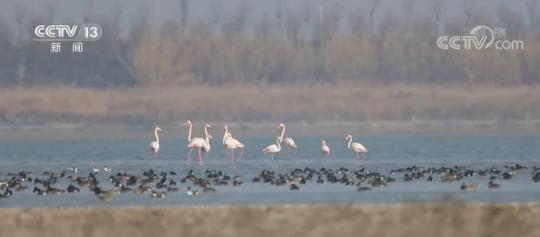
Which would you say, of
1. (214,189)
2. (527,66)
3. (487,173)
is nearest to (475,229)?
(214,189)

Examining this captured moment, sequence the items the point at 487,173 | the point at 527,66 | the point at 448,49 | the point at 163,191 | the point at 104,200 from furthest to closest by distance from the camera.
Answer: the point at 448,49, the point at 527,66, the point at 487,173, the point at 163,191, the point at 104,200

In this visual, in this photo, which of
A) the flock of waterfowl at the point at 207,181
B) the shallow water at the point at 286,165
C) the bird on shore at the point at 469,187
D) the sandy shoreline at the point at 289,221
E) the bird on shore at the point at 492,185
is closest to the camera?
the sandy shoreline at the point at 289,221

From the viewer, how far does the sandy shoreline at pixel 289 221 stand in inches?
500

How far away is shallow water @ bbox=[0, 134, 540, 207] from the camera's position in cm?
2047

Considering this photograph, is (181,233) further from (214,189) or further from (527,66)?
(527,66)

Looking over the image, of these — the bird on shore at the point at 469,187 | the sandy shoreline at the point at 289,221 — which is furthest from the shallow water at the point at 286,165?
the sandy shoreline at the point at 289,221

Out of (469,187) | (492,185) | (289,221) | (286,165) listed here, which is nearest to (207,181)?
(469,187)

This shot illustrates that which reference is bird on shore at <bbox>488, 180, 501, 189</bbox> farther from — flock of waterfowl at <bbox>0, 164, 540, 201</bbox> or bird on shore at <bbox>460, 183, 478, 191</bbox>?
bird on shore at <bbox>460, 183, 478, 191</bbox>

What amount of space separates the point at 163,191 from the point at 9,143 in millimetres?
34533

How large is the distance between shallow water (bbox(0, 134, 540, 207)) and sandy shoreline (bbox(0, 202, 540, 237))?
1465 mm

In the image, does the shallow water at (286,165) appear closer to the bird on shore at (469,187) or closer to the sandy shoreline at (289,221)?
the bird on shore at (469,187)

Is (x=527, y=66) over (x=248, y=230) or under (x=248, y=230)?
over

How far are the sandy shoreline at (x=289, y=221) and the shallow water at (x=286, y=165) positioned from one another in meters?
1.47

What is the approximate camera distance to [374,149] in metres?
47.4
